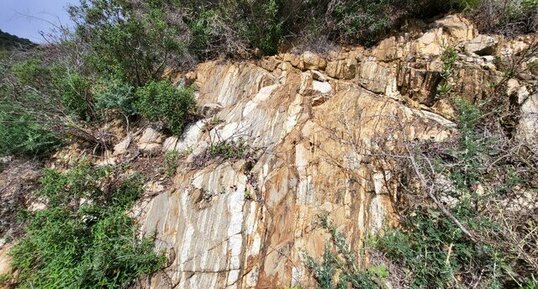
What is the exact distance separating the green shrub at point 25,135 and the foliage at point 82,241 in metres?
1.29

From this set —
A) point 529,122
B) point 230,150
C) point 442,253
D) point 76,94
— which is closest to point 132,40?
point 76,94

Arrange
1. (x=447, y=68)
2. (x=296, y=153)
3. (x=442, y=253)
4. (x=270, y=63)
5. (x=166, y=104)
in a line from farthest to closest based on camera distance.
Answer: (x=270, y=63) → (x=166, y=104) → (x=447, y=68) → (x=296, y=153) → (x=442, y=253)

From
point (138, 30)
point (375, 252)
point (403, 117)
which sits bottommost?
point (375, 252)

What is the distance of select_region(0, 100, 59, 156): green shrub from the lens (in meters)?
4.11

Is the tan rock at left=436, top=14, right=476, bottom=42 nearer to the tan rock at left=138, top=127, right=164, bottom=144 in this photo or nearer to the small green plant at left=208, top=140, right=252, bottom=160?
the small green plant at left=208, top=140, right=252, bottom=160

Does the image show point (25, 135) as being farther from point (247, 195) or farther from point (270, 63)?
point (270, 63)

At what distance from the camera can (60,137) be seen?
427 cm

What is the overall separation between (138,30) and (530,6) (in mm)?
5880

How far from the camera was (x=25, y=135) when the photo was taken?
13.8 feet

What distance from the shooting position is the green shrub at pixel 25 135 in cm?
411

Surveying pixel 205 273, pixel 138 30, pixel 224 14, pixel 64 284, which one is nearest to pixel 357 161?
pixel 205 273

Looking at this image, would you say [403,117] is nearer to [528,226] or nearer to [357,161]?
[357,161]

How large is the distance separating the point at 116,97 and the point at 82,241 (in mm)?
2428

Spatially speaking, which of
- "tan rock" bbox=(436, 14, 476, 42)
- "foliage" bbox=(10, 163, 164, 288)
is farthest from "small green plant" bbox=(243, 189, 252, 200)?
"tan rock" bbox=(436, 14, 476, 42)
